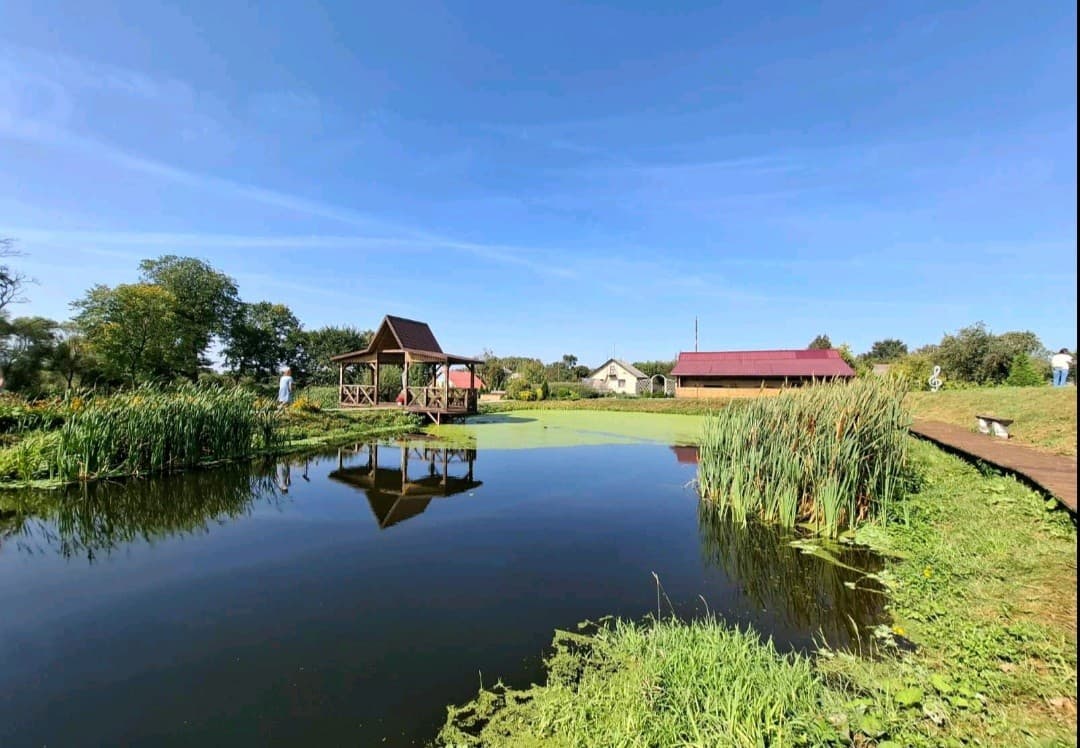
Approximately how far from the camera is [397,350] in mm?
18812

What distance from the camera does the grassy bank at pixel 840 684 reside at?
223 centimetres

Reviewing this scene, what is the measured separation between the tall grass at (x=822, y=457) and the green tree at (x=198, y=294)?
106 ft

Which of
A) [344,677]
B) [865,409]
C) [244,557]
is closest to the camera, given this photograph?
[344,677]

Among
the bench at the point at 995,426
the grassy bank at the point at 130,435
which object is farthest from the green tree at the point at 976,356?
the grassy bank at the point at 130,435

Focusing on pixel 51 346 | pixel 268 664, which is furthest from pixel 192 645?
pixel 51 346

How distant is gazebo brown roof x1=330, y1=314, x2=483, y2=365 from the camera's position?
18.5m

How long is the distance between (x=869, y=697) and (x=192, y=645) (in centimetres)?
400

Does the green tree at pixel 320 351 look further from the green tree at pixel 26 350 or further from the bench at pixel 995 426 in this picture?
the bench at pixel 995 426

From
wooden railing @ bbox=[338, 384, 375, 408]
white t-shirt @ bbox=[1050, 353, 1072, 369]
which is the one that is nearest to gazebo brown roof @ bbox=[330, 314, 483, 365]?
wooden railing @ bbox=[338, 384, 375, 408]

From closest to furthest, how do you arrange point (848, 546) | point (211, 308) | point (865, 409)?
point (848, 546) → point (865, 409) → point (211, 308)

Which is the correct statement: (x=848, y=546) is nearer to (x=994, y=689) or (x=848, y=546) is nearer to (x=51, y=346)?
(x=994, y=689)

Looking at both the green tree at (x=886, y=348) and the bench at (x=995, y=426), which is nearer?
the bench at (x=995, y=426)

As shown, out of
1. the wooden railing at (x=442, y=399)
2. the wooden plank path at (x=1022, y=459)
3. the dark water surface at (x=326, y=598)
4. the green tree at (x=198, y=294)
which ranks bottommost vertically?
the dark water surface at (x=326, y=598)

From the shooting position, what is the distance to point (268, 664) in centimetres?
301
